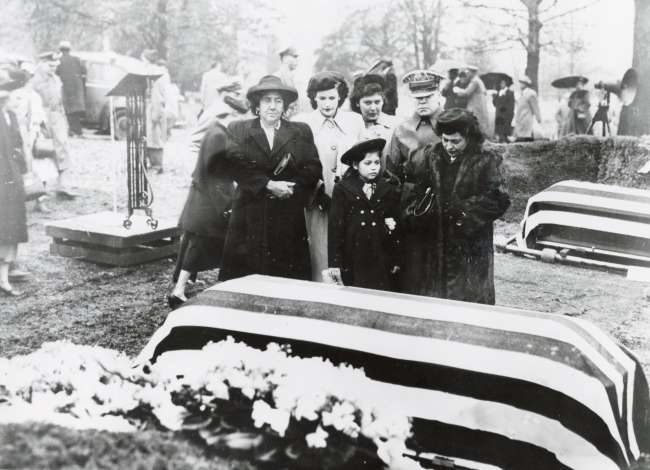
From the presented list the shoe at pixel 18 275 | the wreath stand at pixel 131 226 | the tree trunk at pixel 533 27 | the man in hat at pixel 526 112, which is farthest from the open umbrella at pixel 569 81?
the shoe at pixel 18 275

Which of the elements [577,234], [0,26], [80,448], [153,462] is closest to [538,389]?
[577,234]

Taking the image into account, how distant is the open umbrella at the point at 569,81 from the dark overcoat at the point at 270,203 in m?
0.96

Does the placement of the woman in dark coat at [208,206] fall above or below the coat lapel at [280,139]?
below

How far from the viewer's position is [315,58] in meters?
2.79

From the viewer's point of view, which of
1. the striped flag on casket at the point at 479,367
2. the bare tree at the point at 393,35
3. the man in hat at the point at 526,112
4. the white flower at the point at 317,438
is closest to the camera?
the striped flag on casket at the point at 479,367

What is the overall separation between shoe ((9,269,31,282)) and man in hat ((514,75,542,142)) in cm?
209

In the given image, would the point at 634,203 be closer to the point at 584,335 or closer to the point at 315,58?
the point at 584,335

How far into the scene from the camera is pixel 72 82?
344 cm

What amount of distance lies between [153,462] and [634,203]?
5.70 feet

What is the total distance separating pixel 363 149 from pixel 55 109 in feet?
5.62

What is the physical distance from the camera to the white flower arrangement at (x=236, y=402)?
79.1 inches

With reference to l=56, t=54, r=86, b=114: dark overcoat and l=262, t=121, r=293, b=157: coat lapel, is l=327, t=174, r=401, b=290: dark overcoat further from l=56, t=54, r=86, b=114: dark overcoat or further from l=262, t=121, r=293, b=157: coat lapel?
l=56, t=54, r=86, b=114: dark overcoat

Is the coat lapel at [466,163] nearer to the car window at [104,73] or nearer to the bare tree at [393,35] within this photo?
the bare tree at [393,35]

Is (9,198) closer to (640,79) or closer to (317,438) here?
(317,438)
